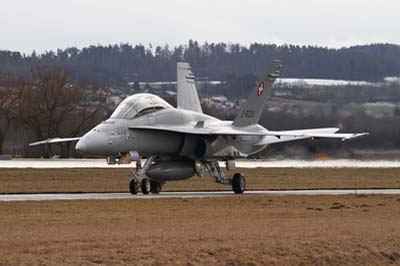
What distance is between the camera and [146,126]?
3753 centimetres

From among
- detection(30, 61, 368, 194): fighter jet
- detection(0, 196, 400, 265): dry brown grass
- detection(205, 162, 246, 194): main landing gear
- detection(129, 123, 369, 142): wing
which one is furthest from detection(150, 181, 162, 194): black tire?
detection(0, 196, 400, 265): dry brown grass

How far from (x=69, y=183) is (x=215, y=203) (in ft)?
48.1

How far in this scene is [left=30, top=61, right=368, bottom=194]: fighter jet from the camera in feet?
121

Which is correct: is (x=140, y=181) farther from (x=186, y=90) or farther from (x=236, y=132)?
(x=186, y=90)

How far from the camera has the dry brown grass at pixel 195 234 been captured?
18.5 m

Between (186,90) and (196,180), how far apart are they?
30.3ft

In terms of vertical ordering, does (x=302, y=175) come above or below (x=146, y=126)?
below

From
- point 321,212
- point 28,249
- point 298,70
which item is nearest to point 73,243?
point 28,249

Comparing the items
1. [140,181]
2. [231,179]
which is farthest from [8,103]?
[140,181]

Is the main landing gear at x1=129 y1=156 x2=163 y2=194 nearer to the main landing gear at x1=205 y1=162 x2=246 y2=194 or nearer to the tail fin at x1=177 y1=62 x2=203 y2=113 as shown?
the main landing gear at x1=205 y1=162 x2=246 y2=194

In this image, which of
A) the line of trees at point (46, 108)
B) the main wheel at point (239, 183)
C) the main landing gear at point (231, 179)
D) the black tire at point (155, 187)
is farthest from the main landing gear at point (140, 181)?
the line of trees at point (46, 108)

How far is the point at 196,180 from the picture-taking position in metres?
51.5

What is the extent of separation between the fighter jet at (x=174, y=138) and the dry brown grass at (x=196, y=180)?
3.48 m

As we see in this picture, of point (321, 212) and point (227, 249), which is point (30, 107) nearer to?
point (321, 212)
